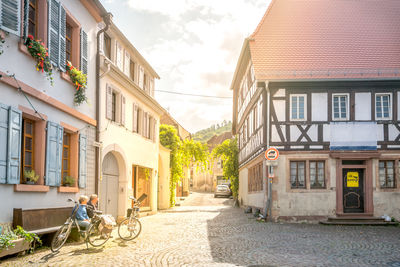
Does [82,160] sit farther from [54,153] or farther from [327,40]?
[327,40]

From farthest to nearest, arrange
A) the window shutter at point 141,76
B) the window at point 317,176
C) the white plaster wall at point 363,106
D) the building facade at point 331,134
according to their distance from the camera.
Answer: the window shutter at point 141,76 < the white plaster wall at point 363,106 < the window at point 317,176 < the building facade at point 331,134

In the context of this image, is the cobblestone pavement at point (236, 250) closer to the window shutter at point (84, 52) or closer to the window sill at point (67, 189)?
the window sill at point (67, 189)

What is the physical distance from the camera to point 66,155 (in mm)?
12250

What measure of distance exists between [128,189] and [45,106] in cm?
822

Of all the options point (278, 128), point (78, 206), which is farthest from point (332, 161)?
point (78, 206)

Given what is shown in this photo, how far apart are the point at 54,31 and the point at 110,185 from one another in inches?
305

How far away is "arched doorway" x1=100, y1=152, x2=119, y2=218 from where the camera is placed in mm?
16469

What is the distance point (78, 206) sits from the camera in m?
10.2

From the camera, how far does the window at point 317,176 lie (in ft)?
60.1

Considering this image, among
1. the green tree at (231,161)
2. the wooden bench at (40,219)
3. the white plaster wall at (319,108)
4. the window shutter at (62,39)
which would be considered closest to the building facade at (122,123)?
the window shutter at (62,39)

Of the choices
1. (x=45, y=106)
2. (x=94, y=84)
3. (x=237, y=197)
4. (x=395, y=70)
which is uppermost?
(x=395, y=70)

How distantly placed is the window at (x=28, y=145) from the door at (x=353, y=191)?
42.1ft

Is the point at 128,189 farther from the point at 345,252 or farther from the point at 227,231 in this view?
the point at 345,252

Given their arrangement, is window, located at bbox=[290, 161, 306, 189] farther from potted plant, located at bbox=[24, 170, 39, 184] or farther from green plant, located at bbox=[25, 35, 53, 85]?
potted plant, located at bbox=[24, 170, 39, 184]
